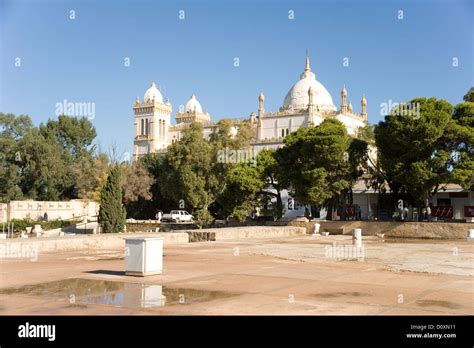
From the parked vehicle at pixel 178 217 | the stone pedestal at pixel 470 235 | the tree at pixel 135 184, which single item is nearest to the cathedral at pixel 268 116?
the tree at pixel 135 184

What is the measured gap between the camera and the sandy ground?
6.98m

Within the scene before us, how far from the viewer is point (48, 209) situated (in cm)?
5584

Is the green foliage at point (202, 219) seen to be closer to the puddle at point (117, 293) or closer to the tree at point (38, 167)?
the tree at point (38, 167)

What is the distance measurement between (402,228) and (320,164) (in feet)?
23.7

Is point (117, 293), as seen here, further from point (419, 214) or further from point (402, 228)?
point (419, 214)

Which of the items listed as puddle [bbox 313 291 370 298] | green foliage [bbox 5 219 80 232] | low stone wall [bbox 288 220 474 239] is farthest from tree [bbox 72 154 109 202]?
puddle [bbox 313 291 370 298]

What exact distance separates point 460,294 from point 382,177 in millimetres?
29578

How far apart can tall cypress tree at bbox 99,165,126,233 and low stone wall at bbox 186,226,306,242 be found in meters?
9.09

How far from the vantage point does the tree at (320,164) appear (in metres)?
33.2

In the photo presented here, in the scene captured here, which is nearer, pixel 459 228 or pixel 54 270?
pixel 54 270

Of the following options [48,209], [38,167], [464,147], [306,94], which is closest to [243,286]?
[464,147]

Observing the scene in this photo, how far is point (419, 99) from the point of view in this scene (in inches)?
1190
